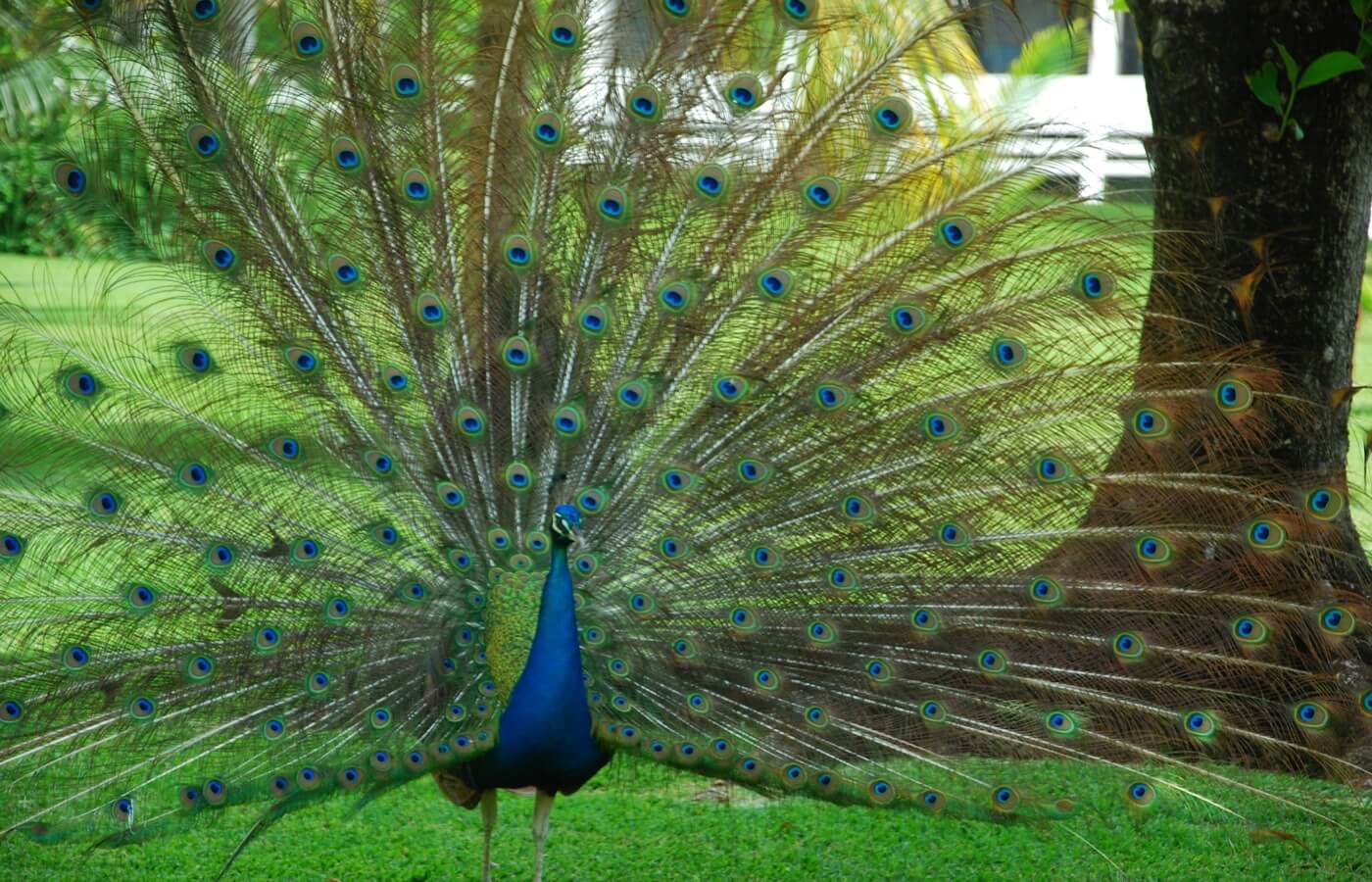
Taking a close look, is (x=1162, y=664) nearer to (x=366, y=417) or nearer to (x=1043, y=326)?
(x=1043, y=326)

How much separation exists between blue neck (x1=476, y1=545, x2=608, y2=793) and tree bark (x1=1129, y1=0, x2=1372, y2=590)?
226 centimetres

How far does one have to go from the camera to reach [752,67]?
3.73 meters

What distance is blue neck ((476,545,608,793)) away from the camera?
3.77m

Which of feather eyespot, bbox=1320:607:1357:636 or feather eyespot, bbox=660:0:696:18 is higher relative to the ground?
feather eyespot, bbox=660:0:696:18

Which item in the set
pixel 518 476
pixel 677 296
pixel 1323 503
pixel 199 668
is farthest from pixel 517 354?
pixel 1323 503

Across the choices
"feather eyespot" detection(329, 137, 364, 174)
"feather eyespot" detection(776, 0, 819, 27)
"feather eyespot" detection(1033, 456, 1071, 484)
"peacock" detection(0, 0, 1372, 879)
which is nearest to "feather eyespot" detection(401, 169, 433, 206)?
"peacock" detection(0, 0, 1372, 879)

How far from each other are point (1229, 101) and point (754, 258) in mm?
1907

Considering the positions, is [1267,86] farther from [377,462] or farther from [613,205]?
[377,462]

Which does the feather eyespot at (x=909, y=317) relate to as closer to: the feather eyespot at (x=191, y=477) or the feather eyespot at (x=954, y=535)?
the feather eyespot at (x=954, y=535)

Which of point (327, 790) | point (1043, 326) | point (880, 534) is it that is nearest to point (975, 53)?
point (1043, 326)

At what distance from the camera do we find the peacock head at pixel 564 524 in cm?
368

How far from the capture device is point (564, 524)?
3.68 meters

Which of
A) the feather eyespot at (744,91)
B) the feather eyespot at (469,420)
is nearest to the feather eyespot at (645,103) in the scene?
the feather eyespot at (744,91)

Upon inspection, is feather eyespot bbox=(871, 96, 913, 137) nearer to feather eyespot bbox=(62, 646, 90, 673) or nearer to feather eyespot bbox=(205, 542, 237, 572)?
feather eyespot bbox=(205, 542, 237, 572)
